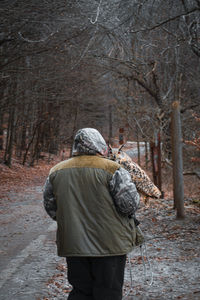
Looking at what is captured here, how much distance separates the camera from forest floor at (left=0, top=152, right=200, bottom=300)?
15.8 feet

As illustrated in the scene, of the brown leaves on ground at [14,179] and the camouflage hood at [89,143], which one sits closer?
the camouflage hood at [89,143]

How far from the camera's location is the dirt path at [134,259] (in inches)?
190

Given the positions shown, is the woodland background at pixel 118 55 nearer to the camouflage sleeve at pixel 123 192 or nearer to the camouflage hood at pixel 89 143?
the camouflage hood at pixel 89 143

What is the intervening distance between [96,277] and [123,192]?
74 cm

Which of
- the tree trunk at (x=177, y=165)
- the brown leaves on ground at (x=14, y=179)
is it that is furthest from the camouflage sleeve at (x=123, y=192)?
the brown leaves on ground at (x=14, y=179)

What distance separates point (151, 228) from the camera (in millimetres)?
8258

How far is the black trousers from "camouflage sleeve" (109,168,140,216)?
17.0 inches

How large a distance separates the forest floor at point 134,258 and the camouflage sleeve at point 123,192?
114 centimetres

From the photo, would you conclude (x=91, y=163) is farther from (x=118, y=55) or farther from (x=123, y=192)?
(x=118, y=55)

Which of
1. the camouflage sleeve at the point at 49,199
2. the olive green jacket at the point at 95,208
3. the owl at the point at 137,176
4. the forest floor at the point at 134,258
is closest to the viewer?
the olive green jacket at the point at 95,208

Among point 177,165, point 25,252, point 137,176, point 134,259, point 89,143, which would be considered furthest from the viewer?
point 177,165

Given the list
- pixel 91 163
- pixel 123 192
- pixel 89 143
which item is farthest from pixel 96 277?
pixel 89 143

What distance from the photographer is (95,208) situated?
3.25m

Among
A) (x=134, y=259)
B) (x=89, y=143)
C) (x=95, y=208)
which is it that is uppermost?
(x=89, y=143)
